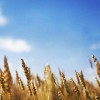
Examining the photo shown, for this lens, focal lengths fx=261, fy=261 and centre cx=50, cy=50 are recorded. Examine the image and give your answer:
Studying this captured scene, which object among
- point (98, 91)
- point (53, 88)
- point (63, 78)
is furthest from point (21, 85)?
point (53, 88)

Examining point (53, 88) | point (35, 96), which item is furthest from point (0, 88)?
point (53, 88)

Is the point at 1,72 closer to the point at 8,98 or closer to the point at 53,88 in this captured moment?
the point at 8,98

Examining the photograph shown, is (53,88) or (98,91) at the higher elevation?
(98,91)

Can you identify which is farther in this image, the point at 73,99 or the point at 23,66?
the point at 23,66

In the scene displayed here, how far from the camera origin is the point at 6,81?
3432 mm

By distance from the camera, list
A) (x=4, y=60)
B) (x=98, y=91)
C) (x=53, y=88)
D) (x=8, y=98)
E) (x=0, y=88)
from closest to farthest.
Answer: (x=53, y=88), (x=8, y=98), (x=0, y=88), (x=4, y=60), (x=98, y=91)

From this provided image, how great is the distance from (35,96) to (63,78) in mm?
970

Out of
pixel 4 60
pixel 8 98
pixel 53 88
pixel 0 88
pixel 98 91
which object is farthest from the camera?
pixel 98 91

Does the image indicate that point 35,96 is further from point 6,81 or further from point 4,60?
point 4,60

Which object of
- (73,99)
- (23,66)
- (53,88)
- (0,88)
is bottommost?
(53,88)

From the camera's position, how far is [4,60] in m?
3.85

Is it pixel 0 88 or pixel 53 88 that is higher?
pixel 0 88

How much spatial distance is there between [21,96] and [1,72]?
0.45 meters

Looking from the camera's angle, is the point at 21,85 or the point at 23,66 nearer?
the point at 23,66
